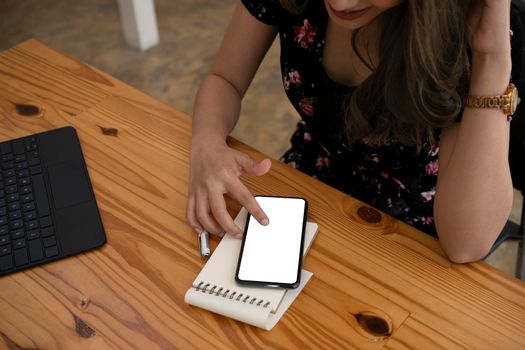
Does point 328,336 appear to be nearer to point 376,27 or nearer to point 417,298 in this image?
point 417,298

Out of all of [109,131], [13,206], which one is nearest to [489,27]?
[109,131]

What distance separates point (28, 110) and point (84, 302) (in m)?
0.43

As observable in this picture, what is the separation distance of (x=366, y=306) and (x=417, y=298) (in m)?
0.07

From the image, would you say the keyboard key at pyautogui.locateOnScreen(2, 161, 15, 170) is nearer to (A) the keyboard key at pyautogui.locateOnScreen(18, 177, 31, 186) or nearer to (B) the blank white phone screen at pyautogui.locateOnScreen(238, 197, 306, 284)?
(A) the keyboard key at pyautogui.locateOnScreen(18, 177, 31, 186)

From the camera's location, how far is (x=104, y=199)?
87 cm

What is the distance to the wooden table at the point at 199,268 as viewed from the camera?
698mm

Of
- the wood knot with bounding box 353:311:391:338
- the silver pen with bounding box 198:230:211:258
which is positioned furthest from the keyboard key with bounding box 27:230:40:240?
the wood knot with bounding box 353:311:391:338

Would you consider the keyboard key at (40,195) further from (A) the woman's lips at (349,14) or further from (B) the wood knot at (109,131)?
(A) the woman's lips at (349,14)

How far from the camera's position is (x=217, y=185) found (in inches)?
34.0

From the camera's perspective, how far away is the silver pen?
0.79 m

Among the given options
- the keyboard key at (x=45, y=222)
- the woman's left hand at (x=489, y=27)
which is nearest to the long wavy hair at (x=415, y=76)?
the woman's left hand at (x=489, y=27)

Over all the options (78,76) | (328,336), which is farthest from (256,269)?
(78,76)

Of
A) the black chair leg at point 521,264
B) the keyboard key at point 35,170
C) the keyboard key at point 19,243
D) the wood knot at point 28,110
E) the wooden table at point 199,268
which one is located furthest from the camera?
the black chair leg at point 521,264

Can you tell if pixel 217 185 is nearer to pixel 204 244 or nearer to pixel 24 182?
pixel 204 244
